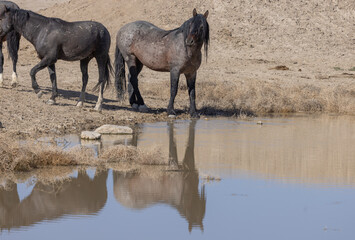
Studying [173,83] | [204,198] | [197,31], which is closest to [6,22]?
[173,83]

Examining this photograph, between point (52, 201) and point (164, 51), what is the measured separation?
8.16m

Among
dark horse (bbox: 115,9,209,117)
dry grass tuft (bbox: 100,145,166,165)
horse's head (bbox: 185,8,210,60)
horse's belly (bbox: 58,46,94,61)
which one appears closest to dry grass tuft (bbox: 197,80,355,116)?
dark horse (bbox: 115,9,209,117)

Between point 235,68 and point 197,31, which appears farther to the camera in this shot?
point 235,68

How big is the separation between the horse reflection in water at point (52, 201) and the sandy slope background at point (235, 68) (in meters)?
3.25

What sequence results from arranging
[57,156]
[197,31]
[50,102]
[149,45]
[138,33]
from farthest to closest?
[138,33]
[149,45]
[50,102]
[197,31]
[57,156]

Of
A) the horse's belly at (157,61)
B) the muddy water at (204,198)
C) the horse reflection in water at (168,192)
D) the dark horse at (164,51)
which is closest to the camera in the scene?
the muddy water at (204,198)

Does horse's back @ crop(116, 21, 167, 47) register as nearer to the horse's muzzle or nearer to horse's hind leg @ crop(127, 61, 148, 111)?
horse's hind leg @ crop(127, 61, 148, 111)

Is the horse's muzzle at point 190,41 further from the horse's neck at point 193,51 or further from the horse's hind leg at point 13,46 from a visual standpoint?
the horse's hind leg at point 13,46

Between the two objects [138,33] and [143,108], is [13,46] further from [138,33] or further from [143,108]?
[143,108]

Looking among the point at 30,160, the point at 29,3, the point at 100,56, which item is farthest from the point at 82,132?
the point at 29,3

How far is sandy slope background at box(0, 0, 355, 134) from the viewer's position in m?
14.2

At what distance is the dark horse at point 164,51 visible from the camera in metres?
13.8

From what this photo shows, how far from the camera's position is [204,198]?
731cm

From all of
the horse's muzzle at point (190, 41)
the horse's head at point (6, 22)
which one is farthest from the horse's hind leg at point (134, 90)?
the horse's head at point (6, 22)
